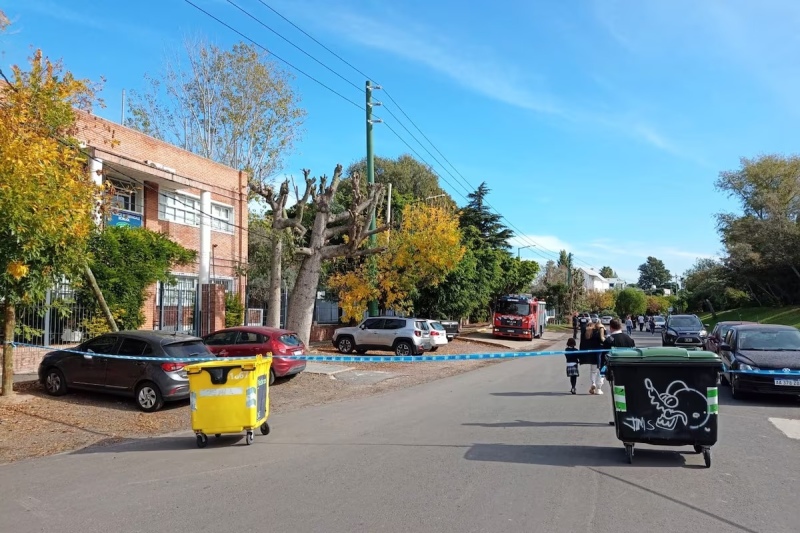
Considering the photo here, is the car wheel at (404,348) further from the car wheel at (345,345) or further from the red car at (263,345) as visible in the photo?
the red car at (263,345)

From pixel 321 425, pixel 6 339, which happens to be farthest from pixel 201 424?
pixel 6 339

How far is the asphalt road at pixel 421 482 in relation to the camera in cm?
511

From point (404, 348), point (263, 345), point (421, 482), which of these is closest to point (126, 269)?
point (263, 345)

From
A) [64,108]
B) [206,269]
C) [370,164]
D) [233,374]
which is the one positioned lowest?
[233,374]

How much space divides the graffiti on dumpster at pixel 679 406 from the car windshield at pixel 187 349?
8.37 m

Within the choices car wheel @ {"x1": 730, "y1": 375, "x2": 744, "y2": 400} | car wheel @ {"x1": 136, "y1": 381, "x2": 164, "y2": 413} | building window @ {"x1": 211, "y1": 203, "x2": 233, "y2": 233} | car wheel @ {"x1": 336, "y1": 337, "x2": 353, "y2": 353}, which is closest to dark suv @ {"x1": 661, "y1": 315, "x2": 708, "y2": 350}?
car wheel @ {"x1": 730, "y1": 375, "x2": 744, "y2": 400}

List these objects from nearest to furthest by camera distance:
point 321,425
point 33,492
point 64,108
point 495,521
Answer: point 495,521
point 33,492
point 321,425
point 64,108

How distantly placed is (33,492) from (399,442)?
4.25 m

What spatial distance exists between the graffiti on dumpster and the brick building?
16.1 m

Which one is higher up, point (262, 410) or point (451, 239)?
point (451, 239)

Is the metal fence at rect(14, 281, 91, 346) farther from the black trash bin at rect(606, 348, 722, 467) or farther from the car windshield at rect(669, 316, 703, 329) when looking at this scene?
the car windshield at rect(669, 316, 703, 329)

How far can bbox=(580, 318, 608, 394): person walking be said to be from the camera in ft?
41.6

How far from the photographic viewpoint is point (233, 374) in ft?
27.2

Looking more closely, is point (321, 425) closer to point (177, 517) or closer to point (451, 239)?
point (177, 517)
